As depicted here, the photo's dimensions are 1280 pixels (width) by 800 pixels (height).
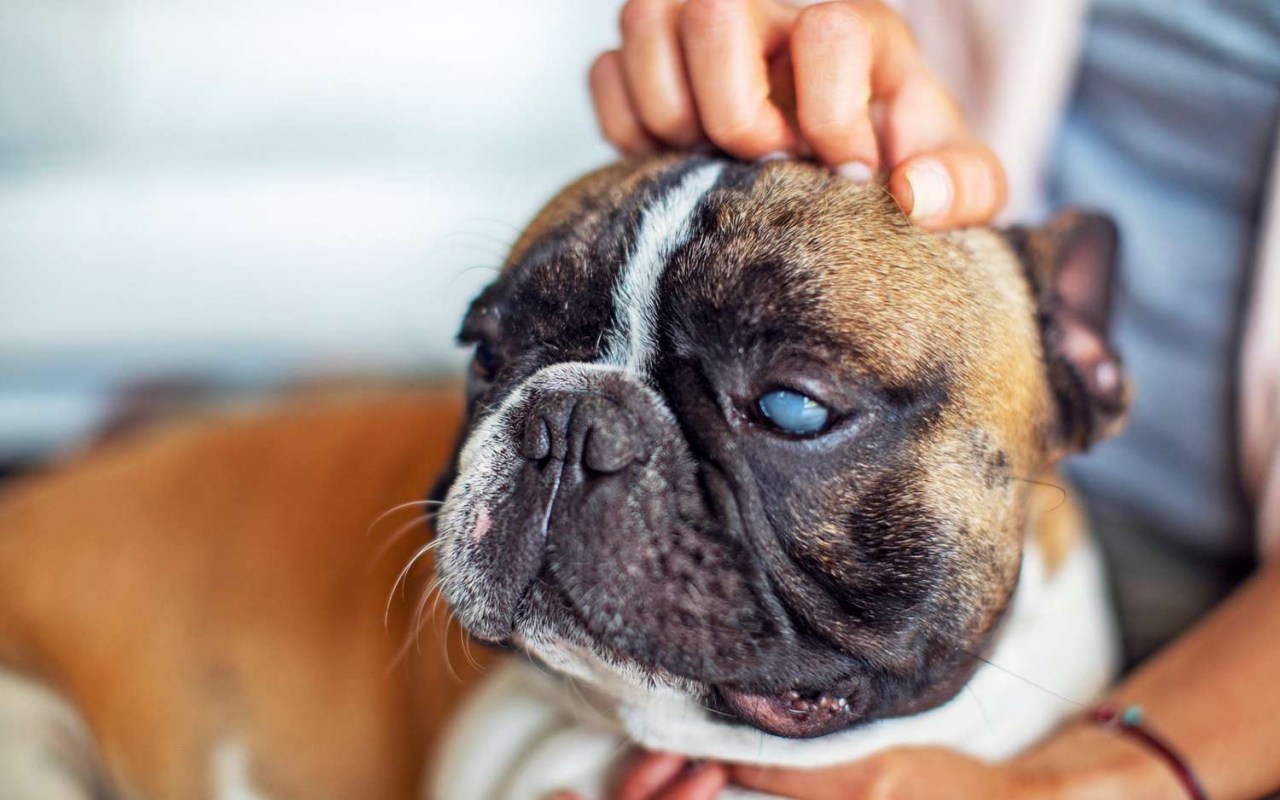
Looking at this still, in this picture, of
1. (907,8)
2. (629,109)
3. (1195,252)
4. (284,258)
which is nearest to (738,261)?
(629,109)

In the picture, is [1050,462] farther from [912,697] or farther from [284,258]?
[284,258]

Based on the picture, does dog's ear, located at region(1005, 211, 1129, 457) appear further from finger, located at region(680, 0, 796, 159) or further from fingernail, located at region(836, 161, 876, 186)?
finger, located at region(680, 0, 796, 159)

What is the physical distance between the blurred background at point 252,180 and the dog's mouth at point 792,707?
204 centimetres

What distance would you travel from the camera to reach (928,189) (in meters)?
1.34

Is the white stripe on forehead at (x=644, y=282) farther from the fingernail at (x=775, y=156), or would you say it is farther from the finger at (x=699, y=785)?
the finger at (x=699, y=785)

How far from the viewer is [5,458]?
125 inches

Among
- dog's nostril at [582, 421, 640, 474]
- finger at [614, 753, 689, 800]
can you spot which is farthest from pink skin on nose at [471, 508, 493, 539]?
finger at [614, 753, 689, 800]

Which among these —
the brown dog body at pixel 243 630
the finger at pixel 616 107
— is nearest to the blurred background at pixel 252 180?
the brown dog body at pixel 243 630

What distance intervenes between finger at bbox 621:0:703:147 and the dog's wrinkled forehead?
8 cm

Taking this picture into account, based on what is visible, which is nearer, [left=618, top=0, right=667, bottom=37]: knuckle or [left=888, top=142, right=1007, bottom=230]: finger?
[left=888, top=142, right=1007, bottom=230]: finger

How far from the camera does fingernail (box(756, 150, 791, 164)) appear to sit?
1.45 metres

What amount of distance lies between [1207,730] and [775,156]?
0.96 meters

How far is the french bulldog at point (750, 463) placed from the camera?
1.19 m

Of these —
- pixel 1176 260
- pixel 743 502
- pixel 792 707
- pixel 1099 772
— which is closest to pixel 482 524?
pixel 743 502
